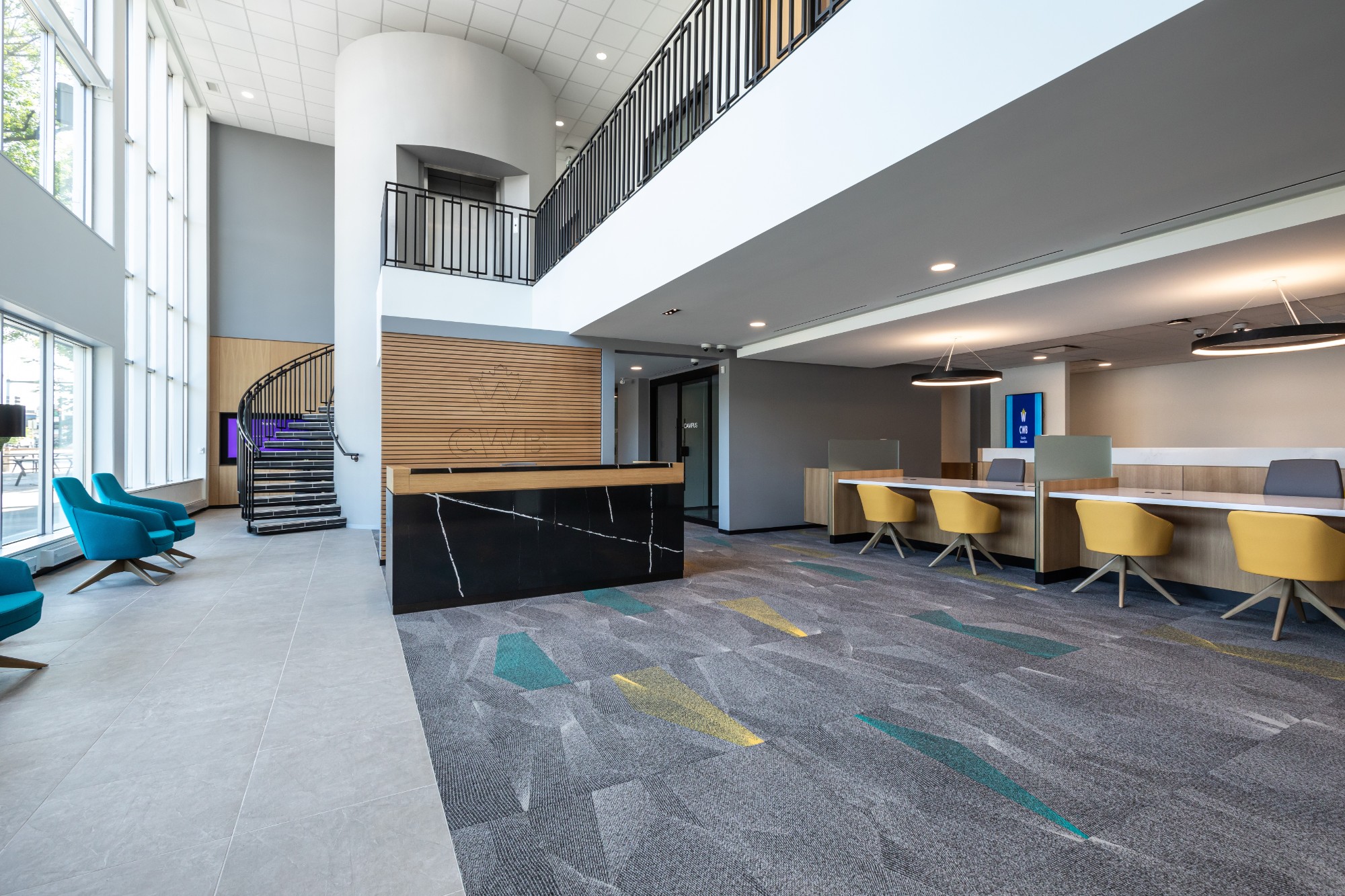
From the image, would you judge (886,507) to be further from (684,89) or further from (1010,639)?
(684,89)

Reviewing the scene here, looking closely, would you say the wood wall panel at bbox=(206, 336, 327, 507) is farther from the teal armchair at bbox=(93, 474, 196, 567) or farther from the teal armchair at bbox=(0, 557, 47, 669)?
the teal armchair at bbox=(0, 557, 47, 669)

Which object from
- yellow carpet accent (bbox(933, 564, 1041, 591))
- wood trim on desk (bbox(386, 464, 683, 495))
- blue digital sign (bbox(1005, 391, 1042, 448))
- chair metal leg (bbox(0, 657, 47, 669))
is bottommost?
yellow carpet accent (bbox(933, 564, 1041, 591))

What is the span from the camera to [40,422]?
5.71 metres

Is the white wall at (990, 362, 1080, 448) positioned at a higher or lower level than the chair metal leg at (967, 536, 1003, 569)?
higher

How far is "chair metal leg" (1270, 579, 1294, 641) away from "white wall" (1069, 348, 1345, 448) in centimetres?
479

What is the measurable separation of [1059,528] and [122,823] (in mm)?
6623

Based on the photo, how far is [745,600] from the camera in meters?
4.89

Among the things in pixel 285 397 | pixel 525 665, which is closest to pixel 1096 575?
pixel 525 665

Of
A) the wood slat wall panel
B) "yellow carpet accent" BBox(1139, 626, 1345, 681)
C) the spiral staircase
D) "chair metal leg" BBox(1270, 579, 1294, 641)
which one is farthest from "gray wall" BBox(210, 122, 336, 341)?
"chair metal leg" BBox(1270, 579, 1294, 641)

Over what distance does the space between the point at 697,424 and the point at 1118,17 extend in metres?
8.75

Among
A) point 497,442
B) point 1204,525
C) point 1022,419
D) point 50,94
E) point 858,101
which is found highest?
point 50,94

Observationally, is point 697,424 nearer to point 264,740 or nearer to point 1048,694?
point 1048,694

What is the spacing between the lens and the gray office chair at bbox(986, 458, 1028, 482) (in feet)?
24.1

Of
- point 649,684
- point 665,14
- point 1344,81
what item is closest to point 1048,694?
point 649,684
